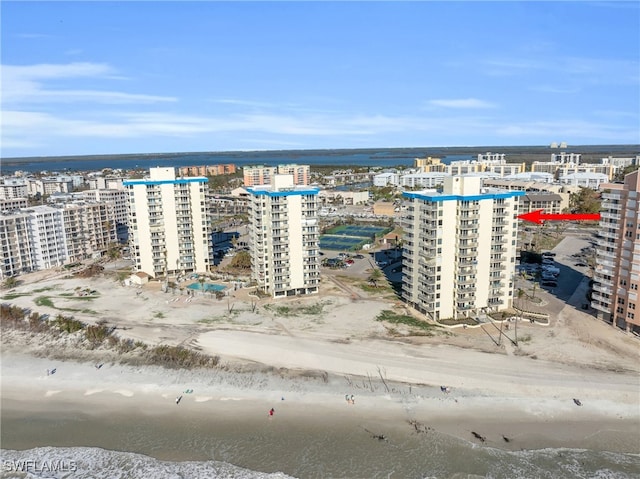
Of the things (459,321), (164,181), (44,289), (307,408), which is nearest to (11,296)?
(44,289)

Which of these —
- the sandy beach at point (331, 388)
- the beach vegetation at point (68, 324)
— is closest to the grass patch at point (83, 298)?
the sandy beach at point (331, 388)

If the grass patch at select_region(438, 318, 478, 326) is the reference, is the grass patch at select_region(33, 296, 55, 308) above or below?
above

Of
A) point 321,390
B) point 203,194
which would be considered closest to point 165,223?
point 203,194

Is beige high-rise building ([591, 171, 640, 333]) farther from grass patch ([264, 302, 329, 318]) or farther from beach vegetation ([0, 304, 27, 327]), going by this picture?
beach vegetation ([0, 304, 27, 327])

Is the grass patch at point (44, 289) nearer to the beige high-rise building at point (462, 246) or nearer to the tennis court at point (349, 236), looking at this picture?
the tennis court at point (349, 236)

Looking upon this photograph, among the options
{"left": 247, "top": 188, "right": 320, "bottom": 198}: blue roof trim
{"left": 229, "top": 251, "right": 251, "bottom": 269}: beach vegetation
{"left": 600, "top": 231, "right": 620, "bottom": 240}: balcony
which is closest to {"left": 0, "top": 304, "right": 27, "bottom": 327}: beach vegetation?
{"left": 229, "top": 251, "right": 251, "bottom": 269}: beach vegetation

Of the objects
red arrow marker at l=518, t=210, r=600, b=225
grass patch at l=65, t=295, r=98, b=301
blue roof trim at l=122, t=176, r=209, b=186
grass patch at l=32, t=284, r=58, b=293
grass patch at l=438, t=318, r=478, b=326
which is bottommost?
grass patch at l=438, t=318, r=478, b=326
